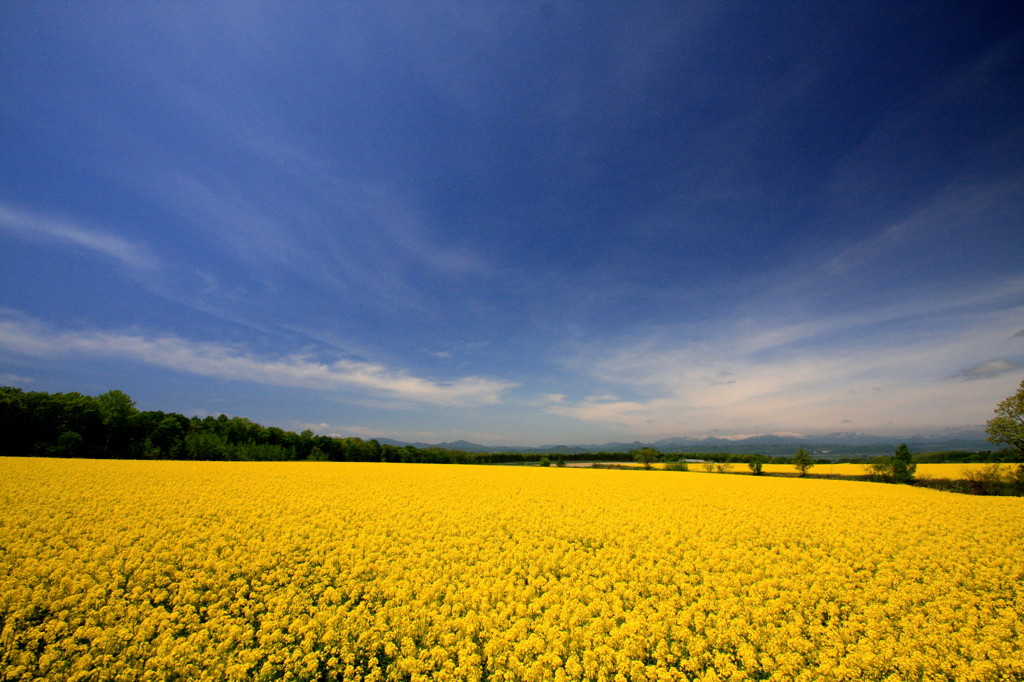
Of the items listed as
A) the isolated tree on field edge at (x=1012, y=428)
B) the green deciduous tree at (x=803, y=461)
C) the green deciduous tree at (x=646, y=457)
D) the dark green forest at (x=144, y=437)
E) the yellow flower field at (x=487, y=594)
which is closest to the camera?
the yellow flower field at (x=487, y=594)

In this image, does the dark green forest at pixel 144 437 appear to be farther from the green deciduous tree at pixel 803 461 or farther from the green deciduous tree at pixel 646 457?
the green deciduous tree at pixel 803 461

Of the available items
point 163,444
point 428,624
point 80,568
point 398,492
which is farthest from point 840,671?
point 163,444

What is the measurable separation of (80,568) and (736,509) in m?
25.0

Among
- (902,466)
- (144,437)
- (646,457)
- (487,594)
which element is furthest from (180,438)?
(902,466)

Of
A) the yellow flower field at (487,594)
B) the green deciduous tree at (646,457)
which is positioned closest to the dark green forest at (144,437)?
the green deciduous tree at (646,457)

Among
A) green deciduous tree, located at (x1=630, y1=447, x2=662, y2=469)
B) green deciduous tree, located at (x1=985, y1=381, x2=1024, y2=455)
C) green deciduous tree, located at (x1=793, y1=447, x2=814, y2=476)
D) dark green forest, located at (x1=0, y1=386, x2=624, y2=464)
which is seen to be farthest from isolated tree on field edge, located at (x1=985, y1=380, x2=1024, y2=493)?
dark green forest, located at (x1=0, y1=386, x2=624, y2=464)

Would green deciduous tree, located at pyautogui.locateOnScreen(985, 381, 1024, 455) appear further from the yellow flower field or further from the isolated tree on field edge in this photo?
the yellow flower field

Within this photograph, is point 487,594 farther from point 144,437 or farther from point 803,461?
point 144,437

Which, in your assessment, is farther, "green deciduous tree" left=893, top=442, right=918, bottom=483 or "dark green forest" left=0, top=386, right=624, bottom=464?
"dark green forest" left=0, top=386, right=624, bottom=464

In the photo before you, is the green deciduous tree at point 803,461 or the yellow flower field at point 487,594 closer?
the yellow flower field at point 487,594

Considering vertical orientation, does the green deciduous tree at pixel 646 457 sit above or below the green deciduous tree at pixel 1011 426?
below

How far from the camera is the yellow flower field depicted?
6.74m

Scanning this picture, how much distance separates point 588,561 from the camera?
37.0 ft

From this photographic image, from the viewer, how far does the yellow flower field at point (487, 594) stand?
22.1 ft
